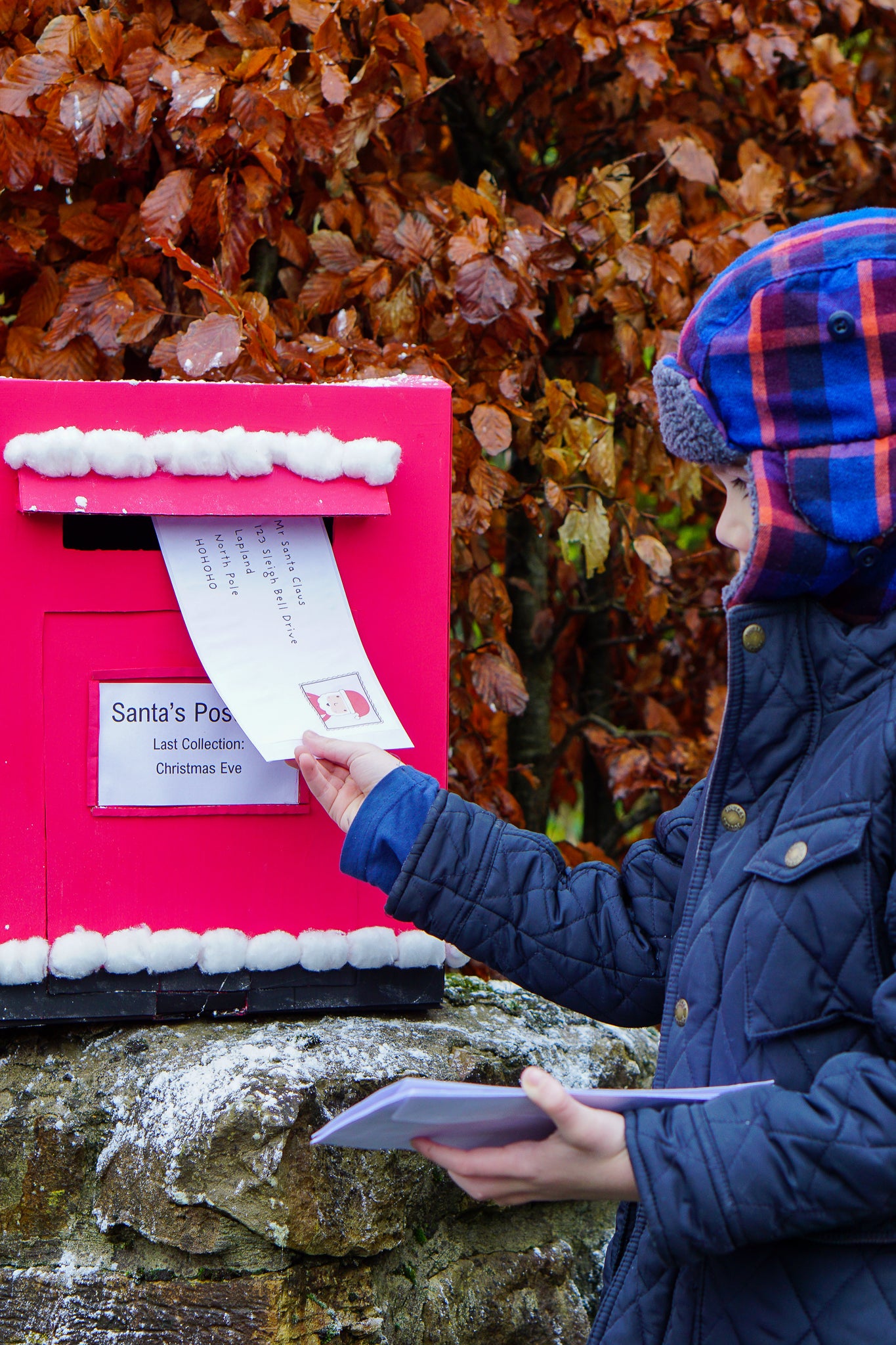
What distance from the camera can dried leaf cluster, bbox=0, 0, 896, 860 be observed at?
5.42ft

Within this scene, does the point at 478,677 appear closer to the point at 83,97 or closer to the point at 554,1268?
the point at 554,1268

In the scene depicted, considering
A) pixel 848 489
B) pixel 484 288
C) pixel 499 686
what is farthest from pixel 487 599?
pixel 848 489

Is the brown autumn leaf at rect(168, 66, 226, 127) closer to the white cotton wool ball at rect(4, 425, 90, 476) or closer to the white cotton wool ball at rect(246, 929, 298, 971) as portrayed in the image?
the white cotton wool ball at rect(4, 425, 90, 476)

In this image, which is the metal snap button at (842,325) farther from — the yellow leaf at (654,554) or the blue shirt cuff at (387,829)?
the yellow leaf at (654,554)

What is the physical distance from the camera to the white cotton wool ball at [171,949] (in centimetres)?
131

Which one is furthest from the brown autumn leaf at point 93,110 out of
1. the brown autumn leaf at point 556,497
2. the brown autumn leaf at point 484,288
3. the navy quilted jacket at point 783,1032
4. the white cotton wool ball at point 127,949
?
the navy quilted jacket at point 783,1032

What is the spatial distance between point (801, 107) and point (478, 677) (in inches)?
47.9

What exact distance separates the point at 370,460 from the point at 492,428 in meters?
0.48

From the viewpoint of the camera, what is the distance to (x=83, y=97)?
160cm

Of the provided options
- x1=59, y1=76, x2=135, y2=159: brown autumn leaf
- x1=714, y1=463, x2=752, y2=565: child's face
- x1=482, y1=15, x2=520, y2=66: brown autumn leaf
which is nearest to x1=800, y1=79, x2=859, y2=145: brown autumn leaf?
x1=482, y1=15, x2=520, y2=66: brown autumn leaf

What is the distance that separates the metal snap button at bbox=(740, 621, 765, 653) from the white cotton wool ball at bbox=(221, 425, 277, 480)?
532mm

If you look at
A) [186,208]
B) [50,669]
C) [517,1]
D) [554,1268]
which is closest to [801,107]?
[517,1]

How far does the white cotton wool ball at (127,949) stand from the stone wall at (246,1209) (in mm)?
114

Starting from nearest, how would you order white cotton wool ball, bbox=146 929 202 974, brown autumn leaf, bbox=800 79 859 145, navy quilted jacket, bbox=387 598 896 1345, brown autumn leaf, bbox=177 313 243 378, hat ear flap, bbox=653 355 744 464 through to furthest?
navy quilted jacket, bbox=387 598 896 1345 < hat ear flap, bbox=653 355 744 464 < white cotton wool ball, bbox=146 929 202 974 < brown autumn leaf, bbox=177 313 243 378 < brown autumn leaf, bbox=800 79 859 145
